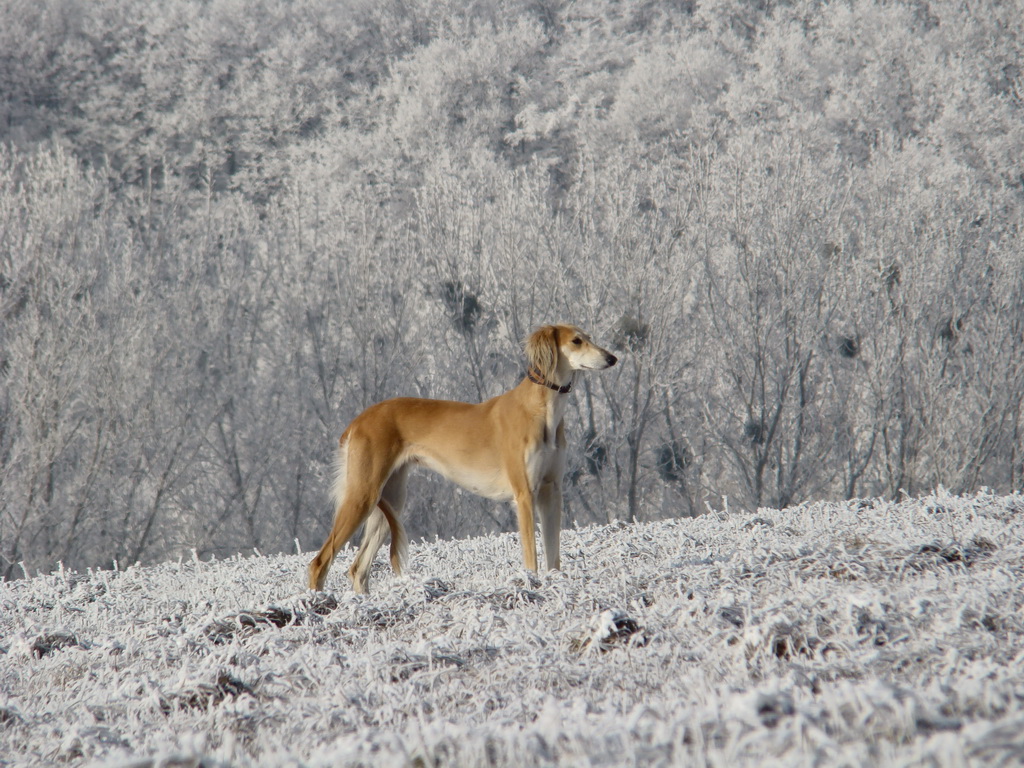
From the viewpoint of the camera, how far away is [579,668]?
3039mm

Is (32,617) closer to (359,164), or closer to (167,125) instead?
(359,164)

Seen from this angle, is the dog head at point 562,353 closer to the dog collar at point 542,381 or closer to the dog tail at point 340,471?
the dog collar at point 542,381

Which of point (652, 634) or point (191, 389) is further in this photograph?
point (191, 389)

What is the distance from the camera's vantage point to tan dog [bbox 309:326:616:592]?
20.6ft

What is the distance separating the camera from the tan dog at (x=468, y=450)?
627 centimetres

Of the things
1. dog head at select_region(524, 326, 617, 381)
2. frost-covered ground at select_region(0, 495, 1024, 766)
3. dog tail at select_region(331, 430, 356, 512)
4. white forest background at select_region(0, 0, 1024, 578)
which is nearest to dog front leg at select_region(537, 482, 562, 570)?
frost-covered ground at select_region(0, 495, 1024, 766)

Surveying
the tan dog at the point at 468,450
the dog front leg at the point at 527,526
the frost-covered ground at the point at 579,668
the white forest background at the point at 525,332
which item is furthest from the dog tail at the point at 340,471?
the white forest background at the point at 525,332

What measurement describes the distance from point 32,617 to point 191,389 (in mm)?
17367

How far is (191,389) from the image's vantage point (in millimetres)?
22250

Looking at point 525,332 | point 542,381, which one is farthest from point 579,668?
point 525,332

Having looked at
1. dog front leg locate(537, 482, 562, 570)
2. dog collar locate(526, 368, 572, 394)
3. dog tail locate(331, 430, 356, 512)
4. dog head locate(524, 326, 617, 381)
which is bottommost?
dog front leg locate(537, 482, 562, 570)

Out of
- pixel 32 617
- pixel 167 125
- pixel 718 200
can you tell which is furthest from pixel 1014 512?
pixel 167 125

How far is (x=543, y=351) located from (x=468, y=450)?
3.17 feet

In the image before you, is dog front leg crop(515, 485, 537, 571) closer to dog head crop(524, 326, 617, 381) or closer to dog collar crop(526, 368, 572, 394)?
dog collar crop(526, 368, 572, 394)
